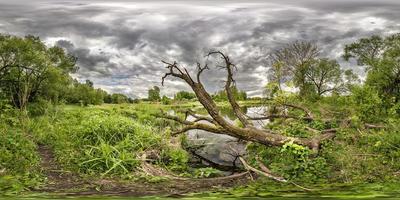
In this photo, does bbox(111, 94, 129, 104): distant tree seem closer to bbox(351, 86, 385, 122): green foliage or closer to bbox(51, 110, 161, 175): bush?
bbox(51, 110, 161, 175): bush

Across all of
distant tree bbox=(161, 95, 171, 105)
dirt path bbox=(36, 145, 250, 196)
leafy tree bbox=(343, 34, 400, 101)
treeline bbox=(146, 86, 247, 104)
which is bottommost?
dirt path bbox=(36, 145, 250, 196)

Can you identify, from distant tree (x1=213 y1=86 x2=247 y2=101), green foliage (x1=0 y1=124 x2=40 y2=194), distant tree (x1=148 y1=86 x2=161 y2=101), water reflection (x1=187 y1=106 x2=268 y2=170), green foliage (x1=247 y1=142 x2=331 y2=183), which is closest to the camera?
green foliage (x1=0 y1=124 x2=40 y2=194)

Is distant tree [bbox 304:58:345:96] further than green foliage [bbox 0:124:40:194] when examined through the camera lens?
Yes

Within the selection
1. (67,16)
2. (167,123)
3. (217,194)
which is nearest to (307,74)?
(167,123)

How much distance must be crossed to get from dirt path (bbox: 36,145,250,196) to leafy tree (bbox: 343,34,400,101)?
9.11 meters

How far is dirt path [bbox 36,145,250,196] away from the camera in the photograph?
575cm

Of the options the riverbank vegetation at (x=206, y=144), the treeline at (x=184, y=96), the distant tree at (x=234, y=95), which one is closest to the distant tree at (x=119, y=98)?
the riverbank vegetation at (x=206, y=144)

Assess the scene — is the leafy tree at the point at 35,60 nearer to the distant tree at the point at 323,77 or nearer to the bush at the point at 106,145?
the distant tree at the point at 323,77

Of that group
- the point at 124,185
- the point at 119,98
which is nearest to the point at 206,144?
the point at 119,98

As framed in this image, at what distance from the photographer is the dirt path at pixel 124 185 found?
5.75 m

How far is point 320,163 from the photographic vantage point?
6738 mm

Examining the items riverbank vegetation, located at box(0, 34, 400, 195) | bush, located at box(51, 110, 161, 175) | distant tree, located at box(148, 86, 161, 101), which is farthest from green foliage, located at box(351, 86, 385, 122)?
distant tree, located at box(148, 86, 161, 101)

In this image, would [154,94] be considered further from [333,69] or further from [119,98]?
[333,69]

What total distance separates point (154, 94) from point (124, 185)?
20.4ft
